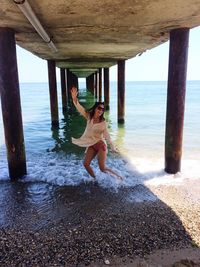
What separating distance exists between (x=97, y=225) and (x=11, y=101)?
307 cm

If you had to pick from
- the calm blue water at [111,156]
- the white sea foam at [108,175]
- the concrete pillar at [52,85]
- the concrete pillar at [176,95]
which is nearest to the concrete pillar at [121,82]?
the calm blue water at [111,156]

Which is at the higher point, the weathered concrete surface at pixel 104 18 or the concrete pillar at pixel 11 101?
the weathered concrete surface at pixel 104 18

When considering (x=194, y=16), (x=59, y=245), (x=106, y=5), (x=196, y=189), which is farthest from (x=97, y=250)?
(x=194, y=16)

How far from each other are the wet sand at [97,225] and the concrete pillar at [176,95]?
31.1 inches

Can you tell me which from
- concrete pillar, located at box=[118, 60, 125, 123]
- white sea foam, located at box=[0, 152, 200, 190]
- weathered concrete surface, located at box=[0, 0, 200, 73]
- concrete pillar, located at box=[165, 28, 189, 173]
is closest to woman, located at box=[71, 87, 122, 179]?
white sea foam, located at box=[0, 152, 200, 190]

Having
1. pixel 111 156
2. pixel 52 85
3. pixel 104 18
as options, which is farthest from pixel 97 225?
pixel 52 85

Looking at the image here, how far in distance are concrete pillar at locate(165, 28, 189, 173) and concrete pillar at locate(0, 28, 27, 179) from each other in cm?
327

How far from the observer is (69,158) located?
25.3 feet

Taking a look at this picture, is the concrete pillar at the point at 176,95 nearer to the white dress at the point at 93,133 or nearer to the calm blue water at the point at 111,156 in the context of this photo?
the calm blue water at the point at 111,156

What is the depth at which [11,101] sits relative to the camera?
541 centimetres

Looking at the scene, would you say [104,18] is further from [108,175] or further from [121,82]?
[121,82]

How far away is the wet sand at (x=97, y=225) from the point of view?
326 centimetres

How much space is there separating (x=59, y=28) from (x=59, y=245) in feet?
14.0

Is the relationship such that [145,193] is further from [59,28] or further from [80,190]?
[59,28]
